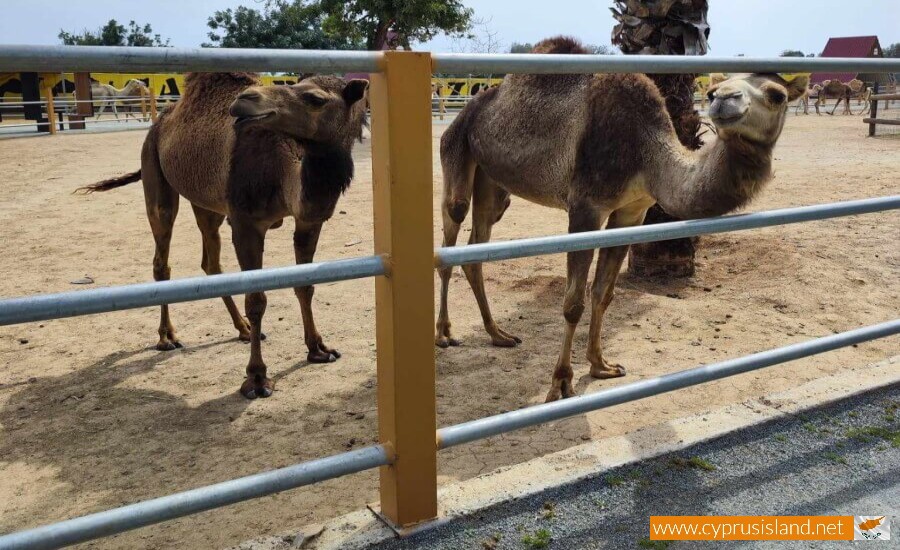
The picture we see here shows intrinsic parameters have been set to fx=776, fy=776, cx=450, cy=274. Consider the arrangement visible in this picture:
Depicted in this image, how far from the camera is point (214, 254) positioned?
6.11m

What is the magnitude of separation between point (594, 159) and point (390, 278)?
8.14ft

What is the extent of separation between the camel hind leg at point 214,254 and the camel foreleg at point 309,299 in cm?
73

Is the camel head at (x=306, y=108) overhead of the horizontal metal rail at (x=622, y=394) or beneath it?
overhead

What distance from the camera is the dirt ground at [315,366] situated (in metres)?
3.82

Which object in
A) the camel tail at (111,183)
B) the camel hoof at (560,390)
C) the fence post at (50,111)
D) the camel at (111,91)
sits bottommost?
the camel hoof at (560,390)

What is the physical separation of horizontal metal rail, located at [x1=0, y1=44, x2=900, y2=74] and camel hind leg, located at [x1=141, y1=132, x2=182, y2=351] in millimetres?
3994

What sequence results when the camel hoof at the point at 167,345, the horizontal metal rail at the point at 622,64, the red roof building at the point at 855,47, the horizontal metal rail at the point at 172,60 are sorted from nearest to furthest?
the horizontal metal rail at the point at 172,60
the horizontal metal rail at the point at 622,64
the camel hoof at the point at 167,345
the red roof building at the point at 855,47

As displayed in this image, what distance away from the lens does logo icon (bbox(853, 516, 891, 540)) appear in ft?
8.48

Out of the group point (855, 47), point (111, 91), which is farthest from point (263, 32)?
point (855, 47)

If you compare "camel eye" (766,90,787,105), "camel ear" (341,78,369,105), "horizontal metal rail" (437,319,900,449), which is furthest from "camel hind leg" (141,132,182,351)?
"camel eye" (766,90,787,105)

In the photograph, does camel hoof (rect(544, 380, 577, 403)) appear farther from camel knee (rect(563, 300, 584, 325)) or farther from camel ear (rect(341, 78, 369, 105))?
camel ear (rect(341, 78, 369, 105))

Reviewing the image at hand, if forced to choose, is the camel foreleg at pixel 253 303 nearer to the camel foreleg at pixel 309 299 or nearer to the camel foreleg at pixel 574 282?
the camel foreleg at pixel 309 299

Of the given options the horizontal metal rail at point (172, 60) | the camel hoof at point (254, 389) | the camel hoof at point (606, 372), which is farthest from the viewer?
→ the camel hoof at point (606, 372)

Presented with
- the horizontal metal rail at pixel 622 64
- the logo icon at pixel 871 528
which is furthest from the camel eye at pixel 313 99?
the logo icon at pixel 871 528
